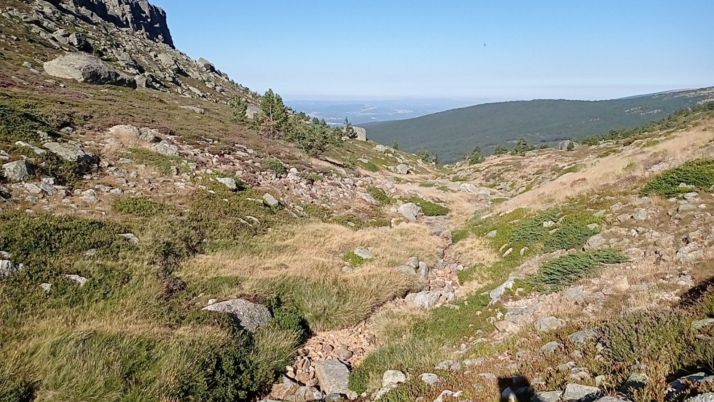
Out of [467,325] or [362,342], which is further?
[362,342]

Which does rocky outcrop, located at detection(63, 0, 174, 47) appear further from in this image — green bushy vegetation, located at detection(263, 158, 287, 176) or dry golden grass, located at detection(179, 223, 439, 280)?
dry golden grass, located at detection(179, 223, 439, 280)

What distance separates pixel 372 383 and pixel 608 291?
19.0ft

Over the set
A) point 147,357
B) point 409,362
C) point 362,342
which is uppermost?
point 147,357

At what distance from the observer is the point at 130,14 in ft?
468

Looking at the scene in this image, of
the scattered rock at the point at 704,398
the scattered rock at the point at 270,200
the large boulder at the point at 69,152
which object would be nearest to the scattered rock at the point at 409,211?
the scattered rock at the point at 270,200

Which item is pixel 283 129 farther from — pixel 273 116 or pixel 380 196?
pixel 380 196

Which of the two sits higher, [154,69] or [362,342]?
[154,69]

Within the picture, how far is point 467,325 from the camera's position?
396 inches

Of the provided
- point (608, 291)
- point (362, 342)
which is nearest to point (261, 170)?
point (362, 342)

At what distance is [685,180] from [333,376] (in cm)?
1460

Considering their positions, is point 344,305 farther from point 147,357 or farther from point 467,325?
point 147,357

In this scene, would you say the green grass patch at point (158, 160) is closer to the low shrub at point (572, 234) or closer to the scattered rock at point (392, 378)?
the scattered rock at point (392, 378)

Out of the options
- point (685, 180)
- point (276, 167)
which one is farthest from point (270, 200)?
point (685, 180)

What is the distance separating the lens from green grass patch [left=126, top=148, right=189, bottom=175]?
20906 millimetres
